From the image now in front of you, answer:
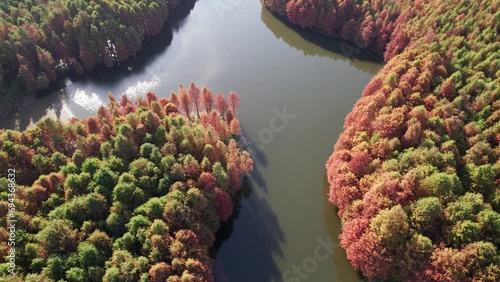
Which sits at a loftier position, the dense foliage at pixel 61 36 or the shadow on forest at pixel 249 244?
the dense foliage at pixel 61 36

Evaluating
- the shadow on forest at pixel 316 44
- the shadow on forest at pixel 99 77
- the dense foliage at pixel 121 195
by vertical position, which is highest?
the shadow on forest at pixel 316 44

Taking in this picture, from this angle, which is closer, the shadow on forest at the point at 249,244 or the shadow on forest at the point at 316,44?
the shadow on forest at the point at 249,244

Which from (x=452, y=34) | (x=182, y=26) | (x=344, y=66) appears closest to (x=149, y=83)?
(x=182, y=26)

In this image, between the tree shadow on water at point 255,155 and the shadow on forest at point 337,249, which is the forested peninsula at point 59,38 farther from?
the shadow on forest at point 337,249

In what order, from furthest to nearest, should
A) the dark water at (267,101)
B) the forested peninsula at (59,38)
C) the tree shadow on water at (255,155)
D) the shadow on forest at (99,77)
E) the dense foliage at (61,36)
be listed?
1. the dense foliage at (61,36)
2. the forested peninsula at (59,38)
3. the shadow on forest at (99,77)
4. the tree shadow on water at (255,155)
5. the dark water at (267,101)

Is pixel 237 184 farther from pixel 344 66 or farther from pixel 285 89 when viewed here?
pixel 344 66

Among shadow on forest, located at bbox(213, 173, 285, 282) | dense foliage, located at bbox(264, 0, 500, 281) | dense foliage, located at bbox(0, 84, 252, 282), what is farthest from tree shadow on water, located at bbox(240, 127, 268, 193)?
dense foliage, located at bbox(264, 0, 500, 281)

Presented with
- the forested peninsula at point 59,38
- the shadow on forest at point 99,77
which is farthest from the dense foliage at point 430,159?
the forested peninsula at point 59,38
